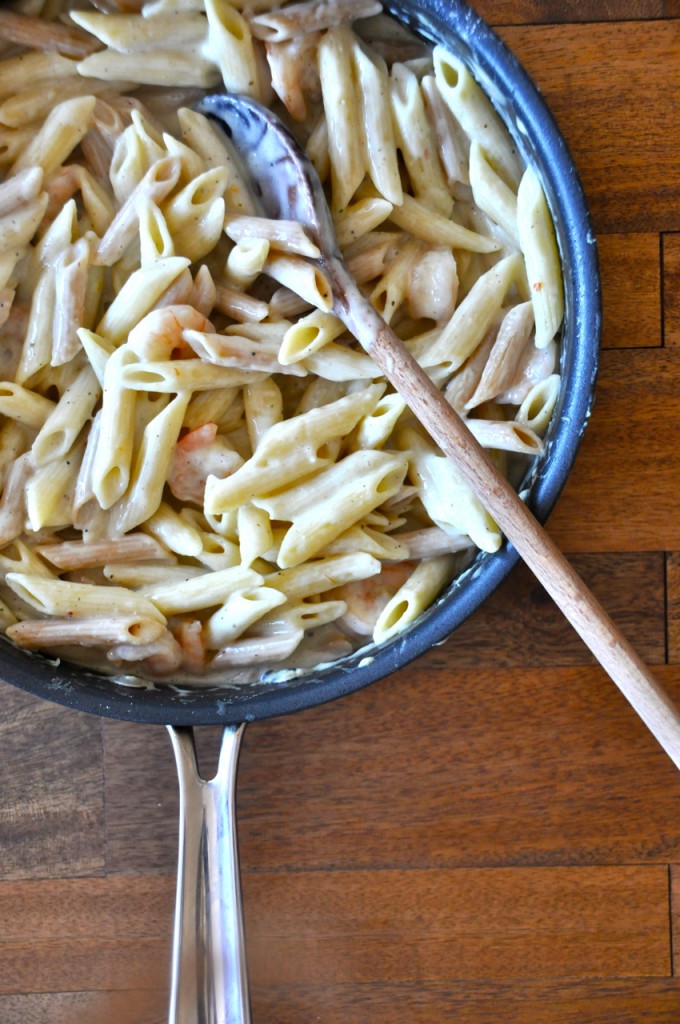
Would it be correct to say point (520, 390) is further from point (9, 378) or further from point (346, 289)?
point (9, 378)

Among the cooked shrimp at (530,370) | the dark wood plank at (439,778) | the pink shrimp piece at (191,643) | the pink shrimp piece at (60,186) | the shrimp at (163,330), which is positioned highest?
the pink shrimp piece at (60,186)

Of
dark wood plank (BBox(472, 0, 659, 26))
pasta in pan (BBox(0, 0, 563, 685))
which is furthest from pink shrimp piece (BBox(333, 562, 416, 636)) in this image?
dark wood plank (BBox(472, 0, 659, 26))

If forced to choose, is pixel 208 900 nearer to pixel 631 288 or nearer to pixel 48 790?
pixel 48 790

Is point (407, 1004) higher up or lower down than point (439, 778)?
lower down

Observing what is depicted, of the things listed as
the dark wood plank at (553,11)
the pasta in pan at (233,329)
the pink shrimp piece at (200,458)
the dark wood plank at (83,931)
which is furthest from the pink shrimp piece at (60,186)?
the dark wood plank at (83,931)

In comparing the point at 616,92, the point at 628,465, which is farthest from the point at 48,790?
the point at 616,92

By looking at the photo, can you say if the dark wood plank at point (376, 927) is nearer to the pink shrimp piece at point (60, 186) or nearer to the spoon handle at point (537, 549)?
the spoon handle at point (537, 549)
